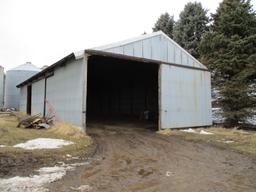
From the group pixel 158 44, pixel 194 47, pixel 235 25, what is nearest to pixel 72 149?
pixel 158 44

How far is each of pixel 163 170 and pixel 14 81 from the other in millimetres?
30206

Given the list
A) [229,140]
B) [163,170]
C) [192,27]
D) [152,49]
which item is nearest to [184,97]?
[152,49]

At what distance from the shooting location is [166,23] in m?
29.4

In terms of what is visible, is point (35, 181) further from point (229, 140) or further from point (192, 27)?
point (192, 27)

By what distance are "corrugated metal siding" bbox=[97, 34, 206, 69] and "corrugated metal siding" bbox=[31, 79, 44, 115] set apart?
27.5 ft

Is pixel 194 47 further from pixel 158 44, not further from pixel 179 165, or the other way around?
pixel 179 165

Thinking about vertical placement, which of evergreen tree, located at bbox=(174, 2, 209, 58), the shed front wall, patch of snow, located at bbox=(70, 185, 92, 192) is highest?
evergreen tree, located at bbox=(174, 2, 209, 58)

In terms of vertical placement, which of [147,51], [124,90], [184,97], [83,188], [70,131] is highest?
[147,51]

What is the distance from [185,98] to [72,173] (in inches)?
378

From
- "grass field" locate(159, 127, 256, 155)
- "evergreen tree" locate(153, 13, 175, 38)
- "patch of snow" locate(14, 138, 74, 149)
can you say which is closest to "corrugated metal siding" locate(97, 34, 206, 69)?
"grass field" locate(159, 127, 256, 155)

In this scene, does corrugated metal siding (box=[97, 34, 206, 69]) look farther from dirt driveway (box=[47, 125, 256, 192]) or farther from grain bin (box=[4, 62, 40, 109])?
grain bin (box=[4, 62, 40, 109])

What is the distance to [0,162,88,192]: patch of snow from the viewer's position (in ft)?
15.2

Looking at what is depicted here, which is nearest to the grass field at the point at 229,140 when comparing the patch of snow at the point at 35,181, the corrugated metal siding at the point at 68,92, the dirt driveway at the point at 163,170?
the dirt driveway at the point at 163,170

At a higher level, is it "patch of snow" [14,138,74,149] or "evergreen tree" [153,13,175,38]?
"evergreen tree" [153,13,175,38]
